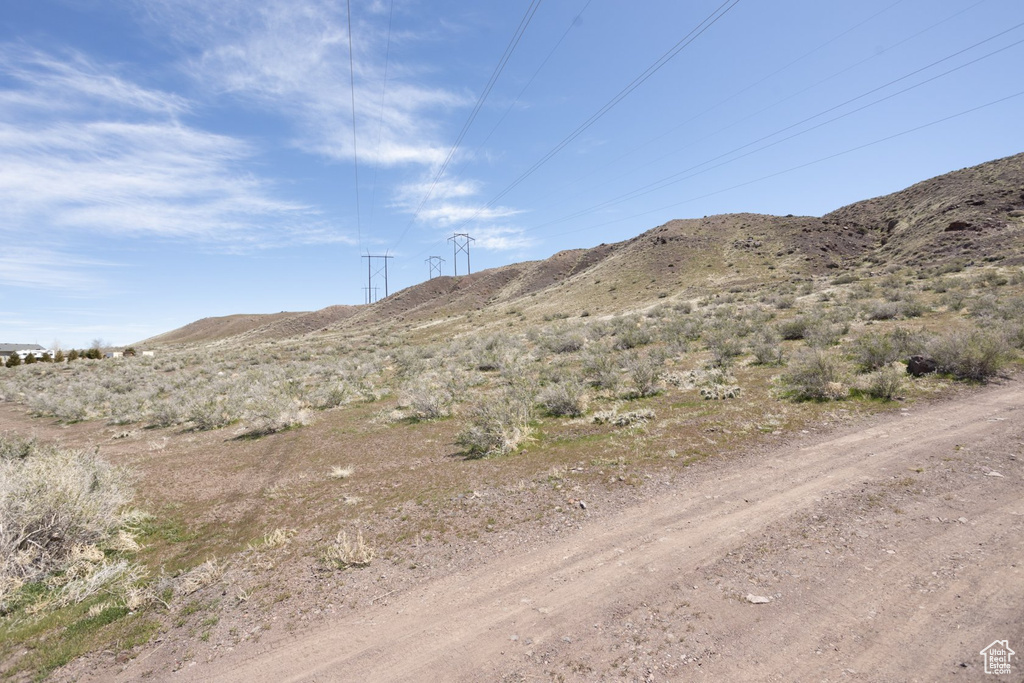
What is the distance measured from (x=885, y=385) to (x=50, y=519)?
54.1ft

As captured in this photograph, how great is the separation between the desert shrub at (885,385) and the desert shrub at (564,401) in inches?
280

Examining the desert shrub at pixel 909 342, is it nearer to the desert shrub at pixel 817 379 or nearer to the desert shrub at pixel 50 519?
the desert shrub at pixel 817 379

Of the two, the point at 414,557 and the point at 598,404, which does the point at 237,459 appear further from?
the point at 598,404

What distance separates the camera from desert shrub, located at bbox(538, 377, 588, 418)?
472 inches

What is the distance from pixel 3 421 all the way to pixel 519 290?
6041 centimetres

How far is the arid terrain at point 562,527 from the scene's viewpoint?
405 cm

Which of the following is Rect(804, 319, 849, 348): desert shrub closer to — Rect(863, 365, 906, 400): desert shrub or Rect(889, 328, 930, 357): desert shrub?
Rect(889, 328, 930, 357): desert shrub

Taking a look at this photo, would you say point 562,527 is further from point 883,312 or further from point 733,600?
point 883,312

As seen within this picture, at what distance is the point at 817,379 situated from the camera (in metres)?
11.1

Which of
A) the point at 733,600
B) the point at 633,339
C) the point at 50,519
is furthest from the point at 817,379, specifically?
the point at 50,519

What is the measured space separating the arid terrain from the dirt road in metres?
0.03

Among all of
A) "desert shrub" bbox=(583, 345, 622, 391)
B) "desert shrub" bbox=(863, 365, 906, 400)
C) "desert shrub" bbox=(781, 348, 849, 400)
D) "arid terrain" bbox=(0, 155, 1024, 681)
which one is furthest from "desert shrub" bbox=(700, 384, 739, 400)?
"desert shrub" bbox=(863, 365, 906, 400)

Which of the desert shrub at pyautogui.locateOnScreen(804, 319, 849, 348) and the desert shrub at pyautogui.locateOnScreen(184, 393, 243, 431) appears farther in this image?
the desert shrub at pyautogui.locateOnScreen(804, 319, 849, 348)

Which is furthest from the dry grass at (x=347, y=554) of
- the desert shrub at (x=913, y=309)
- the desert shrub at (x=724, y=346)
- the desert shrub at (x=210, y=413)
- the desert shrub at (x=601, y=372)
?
the desert shrub at (x=913, y=309)
